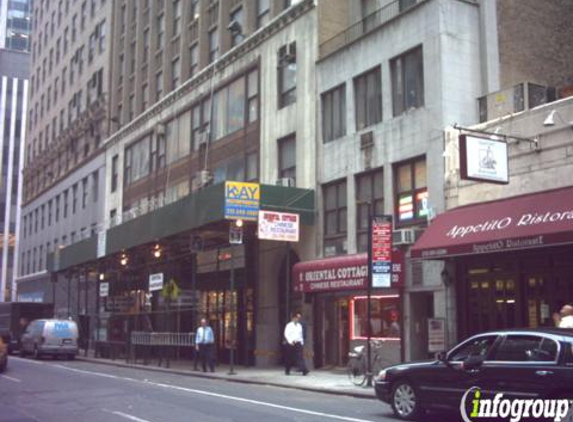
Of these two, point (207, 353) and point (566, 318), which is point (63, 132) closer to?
point (207, 353)

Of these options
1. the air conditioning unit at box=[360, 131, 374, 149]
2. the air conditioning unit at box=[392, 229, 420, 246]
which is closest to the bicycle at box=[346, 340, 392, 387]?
the air conditioning unit at box=[392, 229, 420, 246]

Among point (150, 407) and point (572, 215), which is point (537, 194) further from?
point (150, 407)

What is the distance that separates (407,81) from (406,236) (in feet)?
16.5

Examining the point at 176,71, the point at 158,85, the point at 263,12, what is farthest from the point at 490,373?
the point at 158,85

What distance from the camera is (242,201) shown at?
2489cm

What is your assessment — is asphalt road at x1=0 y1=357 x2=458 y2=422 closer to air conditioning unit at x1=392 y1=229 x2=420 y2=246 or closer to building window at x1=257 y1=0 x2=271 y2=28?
air conditioning unit at x1=392 y1=229 x2=420 y2=246

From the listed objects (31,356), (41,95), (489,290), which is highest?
(41,95)

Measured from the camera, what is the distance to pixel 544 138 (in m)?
18.3

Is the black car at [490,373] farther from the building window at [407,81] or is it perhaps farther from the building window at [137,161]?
the building window at [137,161]

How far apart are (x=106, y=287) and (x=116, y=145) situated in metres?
13.6

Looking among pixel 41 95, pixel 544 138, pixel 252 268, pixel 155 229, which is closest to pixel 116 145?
pixel 155 229

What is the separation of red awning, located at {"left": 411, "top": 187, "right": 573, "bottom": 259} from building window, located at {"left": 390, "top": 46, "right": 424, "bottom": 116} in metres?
4.15

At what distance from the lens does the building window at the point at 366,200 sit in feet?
77.5

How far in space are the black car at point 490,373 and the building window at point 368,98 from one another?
12.4m
